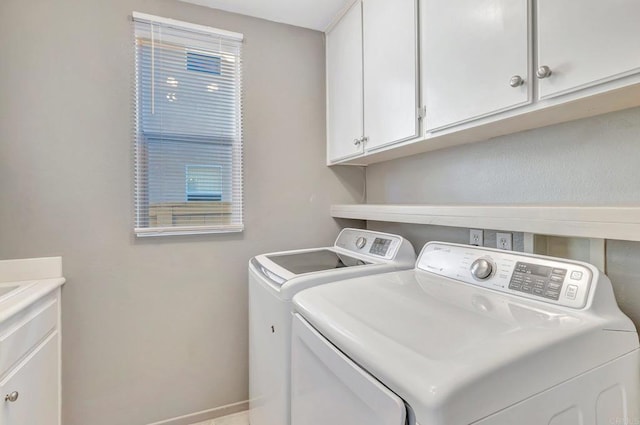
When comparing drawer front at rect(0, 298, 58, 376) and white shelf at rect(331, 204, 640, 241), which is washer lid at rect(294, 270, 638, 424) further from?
drawer front at rect(0, 298, 58, 376)

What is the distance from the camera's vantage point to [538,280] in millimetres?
921

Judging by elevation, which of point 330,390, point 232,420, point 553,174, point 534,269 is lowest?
point 232,420

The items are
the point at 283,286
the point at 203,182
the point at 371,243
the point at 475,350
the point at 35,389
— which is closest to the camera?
the point at 475,350

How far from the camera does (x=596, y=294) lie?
2.66 feet

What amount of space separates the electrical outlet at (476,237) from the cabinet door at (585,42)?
2.16ft

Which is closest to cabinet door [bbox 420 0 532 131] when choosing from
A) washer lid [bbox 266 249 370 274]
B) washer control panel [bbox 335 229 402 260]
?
washer control panel [bbox 335 229 402 260]

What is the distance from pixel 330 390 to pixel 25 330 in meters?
1.24

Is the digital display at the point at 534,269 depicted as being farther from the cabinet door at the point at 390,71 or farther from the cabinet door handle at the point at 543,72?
the cabinet door at the point at 390,71

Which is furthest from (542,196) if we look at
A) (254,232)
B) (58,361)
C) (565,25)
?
(58,361)

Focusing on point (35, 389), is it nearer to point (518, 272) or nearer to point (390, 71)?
point (518, 272)

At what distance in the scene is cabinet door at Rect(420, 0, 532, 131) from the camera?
0.93 metres

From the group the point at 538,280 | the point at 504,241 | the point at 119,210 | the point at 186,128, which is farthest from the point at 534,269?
the point at 119,210

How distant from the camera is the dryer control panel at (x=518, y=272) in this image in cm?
85

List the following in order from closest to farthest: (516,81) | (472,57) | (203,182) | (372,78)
→ (516,81) < (472,57) < (372,78) < (203,182)
